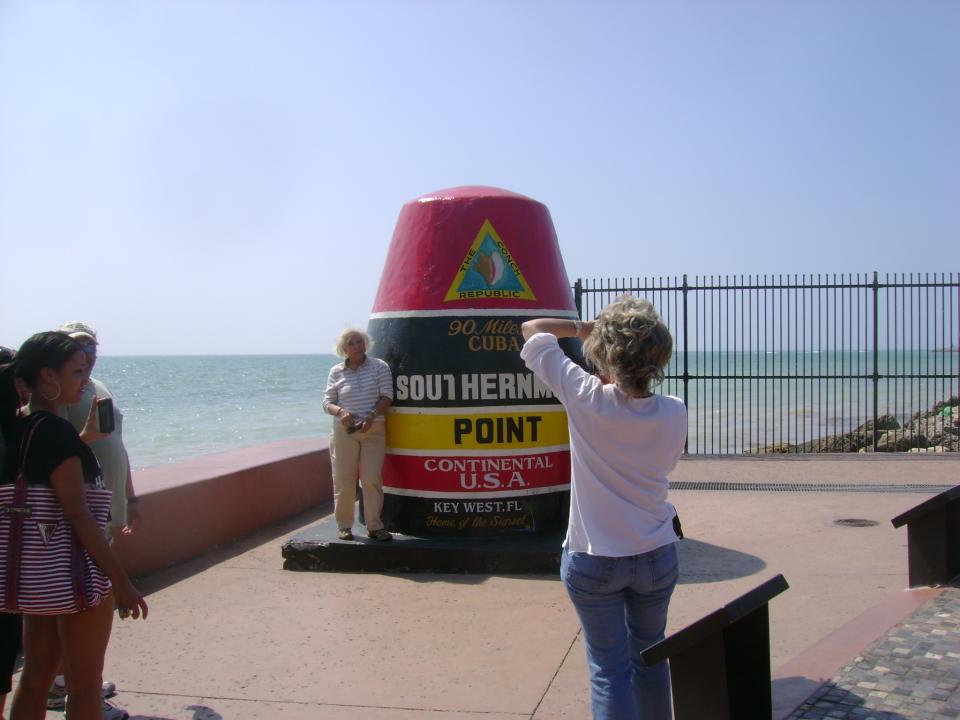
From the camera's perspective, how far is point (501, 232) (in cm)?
645

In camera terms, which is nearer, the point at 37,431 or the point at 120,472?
the point at 37,431

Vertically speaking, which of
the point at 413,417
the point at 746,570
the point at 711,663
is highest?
the point at 413,417

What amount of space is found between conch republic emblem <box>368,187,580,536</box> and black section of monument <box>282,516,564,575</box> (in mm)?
201

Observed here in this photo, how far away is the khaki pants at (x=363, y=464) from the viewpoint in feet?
20.6

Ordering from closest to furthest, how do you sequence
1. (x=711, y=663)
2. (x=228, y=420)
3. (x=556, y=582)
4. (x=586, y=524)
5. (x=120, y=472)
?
1. (x=586, y=524)
2. (x=711, y=663)
3. (x=120, y=472)
4. (x=556, y=582)
5. (x=228, y=420)

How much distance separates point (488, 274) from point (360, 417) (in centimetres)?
135

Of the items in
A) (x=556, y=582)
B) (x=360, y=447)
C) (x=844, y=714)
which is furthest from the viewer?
(x=360, y=447)

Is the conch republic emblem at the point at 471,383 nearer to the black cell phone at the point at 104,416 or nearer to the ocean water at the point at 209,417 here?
the black cell phone at the point at 104,416

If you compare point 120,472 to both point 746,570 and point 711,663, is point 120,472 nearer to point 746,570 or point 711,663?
point 711,663

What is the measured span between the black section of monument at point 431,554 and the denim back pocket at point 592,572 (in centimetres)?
313

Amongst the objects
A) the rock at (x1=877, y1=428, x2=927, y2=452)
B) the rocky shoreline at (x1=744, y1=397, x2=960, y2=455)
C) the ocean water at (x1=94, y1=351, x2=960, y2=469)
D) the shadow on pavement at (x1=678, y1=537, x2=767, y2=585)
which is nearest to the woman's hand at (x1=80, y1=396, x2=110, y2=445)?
the shadow on pavement at (x1=678, y1=537, x2=767, y2=585)

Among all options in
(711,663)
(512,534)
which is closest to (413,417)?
(512,534)

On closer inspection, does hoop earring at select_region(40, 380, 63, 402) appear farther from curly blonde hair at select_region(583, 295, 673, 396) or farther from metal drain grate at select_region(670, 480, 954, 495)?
metal drain grate at select_region(670, 480, 954, 495)

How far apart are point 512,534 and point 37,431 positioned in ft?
13.0
